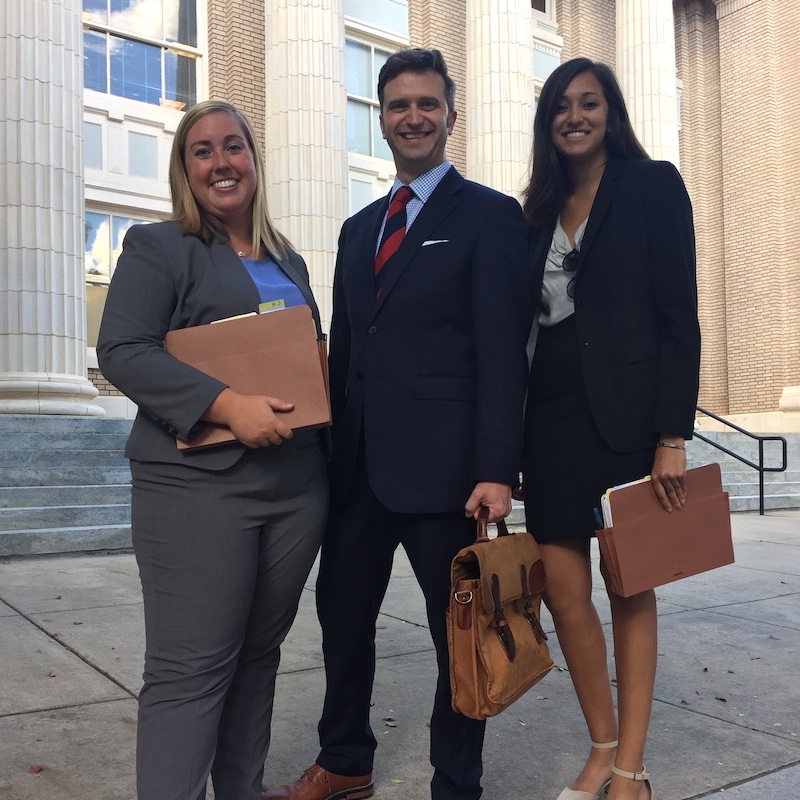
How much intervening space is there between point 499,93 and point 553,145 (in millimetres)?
12872

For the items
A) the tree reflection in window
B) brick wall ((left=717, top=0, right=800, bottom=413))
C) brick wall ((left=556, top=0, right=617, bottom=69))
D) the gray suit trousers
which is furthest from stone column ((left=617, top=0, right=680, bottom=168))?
the gray suit trousers

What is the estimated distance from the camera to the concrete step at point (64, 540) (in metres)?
6.45

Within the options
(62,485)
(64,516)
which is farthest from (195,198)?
(62,485)

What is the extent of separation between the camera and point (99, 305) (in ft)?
41.4

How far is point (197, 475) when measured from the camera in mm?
2033

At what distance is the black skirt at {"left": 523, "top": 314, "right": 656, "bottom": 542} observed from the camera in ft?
8.27

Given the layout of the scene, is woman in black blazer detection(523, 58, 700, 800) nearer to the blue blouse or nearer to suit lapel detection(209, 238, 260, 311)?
the blue blouse

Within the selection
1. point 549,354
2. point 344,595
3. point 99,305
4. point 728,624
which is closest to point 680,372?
point 549,354

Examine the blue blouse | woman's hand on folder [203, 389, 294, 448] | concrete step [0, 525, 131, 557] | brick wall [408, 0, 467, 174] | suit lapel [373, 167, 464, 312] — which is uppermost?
brick wall [408, 0, 467, 174]

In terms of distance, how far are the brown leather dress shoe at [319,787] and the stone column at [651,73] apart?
51.7ft

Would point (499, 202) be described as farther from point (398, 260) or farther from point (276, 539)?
point (276, 539)

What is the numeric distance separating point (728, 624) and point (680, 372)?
3.16 m

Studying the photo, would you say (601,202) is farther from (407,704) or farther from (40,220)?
(40,220)

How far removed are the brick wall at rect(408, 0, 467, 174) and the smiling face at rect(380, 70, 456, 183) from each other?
50.3 ft
